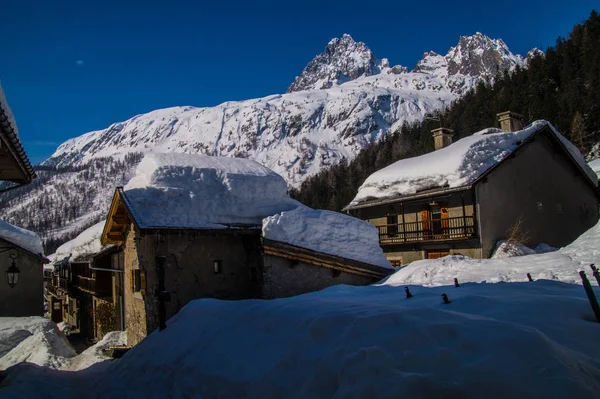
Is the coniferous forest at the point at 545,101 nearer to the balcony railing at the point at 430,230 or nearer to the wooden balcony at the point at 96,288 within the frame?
the balcony railing at the point at 430,230

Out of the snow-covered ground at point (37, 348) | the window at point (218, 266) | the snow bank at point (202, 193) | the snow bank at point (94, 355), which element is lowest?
the snow bank at point (94, 355)

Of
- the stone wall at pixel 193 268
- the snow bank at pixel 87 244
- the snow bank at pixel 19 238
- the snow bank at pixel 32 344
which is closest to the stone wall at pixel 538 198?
the stone wall at pixel 193 268

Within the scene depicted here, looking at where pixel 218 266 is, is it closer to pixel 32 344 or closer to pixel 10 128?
pixel 32 344

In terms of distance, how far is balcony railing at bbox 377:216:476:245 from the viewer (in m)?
20.7

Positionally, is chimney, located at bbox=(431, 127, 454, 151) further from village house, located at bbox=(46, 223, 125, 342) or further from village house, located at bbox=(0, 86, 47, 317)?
village house, located at bbox=(0, 86, 47, 317)

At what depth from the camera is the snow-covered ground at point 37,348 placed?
1329 centimetres

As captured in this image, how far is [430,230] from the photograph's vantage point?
22.9 metres

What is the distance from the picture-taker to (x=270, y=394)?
4473 millimetres

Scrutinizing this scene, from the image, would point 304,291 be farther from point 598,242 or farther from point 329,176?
point 329,176

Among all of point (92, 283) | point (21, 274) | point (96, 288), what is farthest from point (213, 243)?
point (92, 283)

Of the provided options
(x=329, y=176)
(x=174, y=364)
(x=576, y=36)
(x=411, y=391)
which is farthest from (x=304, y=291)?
A: (x=329, y=176)

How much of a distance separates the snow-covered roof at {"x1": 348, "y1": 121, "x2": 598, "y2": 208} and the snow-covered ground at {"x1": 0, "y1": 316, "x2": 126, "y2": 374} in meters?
16.5

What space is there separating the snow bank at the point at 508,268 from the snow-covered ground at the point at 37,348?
986cm

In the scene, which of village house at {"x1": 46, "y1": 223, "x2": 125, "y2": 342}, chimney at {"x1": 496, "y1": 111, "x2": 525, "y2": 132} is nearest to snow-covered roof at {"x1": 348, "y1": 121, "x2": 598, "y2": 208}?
chimney at {"x1": 496, "y1": 111, "x2": 525, "y2": 132}
